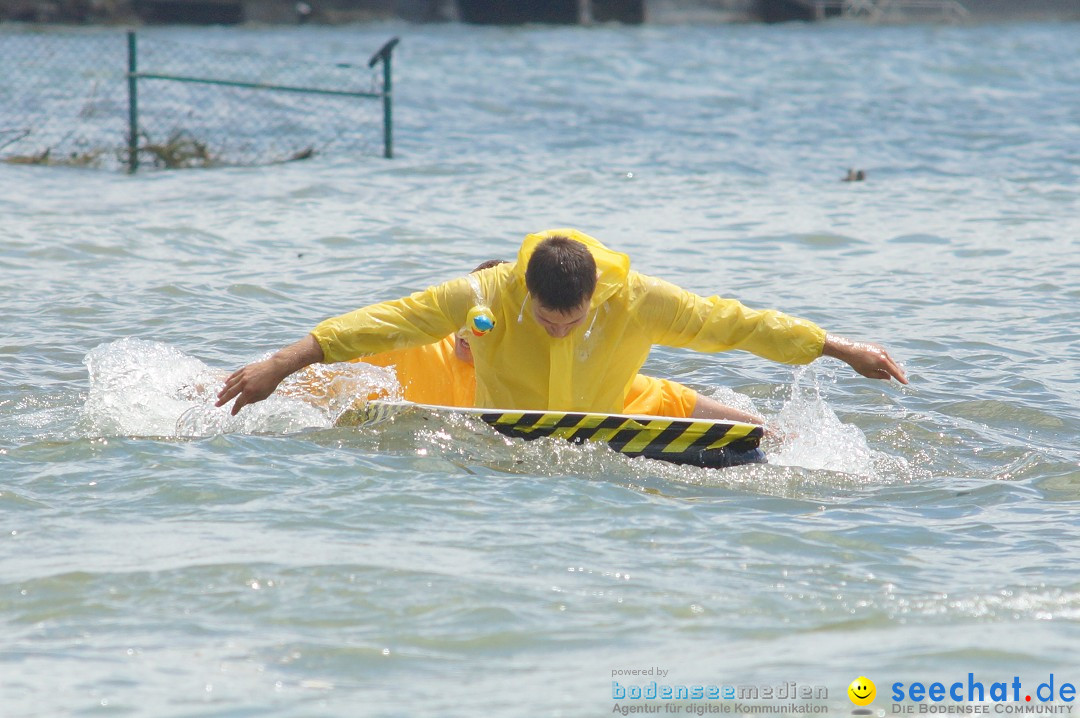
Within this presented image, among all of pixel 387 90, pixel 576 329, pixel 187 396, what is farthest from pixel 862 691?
pixel 387 90

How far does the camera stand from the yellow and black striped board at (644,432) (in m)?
6.57

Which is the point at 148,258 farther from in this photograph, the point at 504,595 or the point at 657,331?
the point at 504,595

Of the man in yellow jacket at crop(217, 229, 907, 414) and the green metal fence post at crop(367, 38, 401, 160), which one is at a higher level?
the green metal fence post at crop(367, 38, 401, 160)

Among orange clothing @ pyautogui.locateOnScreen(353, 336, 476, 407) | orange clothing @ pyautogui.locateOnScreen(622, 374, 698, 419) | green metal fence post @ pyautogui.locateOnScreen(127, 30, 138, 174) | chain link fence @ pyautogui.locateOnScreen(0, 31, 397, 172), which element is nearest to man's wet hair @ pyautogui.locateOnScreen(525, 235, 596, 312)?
orange clothing @ pyautogui.locateOnScreen(622, 374, 698, 419)

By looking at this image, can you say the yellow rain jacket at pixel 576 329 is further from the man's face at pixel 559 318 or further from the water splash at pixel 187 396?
the water splash at pixel 187 396

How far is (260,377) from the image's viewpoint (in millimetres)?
6293

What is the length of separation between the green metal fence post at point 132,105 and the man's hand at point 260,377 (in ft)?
34.9

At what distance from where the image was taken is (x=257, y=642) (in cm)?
451

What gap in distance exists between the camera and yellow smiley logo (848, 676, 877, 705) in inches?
161

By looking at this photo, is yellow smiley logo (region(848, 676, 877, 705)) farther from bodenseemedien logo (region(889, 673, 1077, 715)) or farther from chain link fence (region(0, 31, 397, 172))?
chain link fence (region(0, 31, 397, 172))

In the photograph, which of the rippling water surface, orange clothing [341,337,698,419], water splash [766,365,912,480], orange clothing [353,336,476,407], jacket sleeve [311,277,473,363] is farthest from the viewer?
orange clothing [353,336,476,407]

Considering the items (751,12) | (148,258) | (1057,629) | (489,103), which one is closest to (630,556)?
(1057,629)

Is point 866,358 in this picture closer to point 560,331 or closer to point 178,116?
point 560,331

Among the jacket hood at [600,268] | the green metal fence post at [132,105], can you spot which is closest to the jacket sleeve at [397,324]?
the jacket hood at [600,268]
